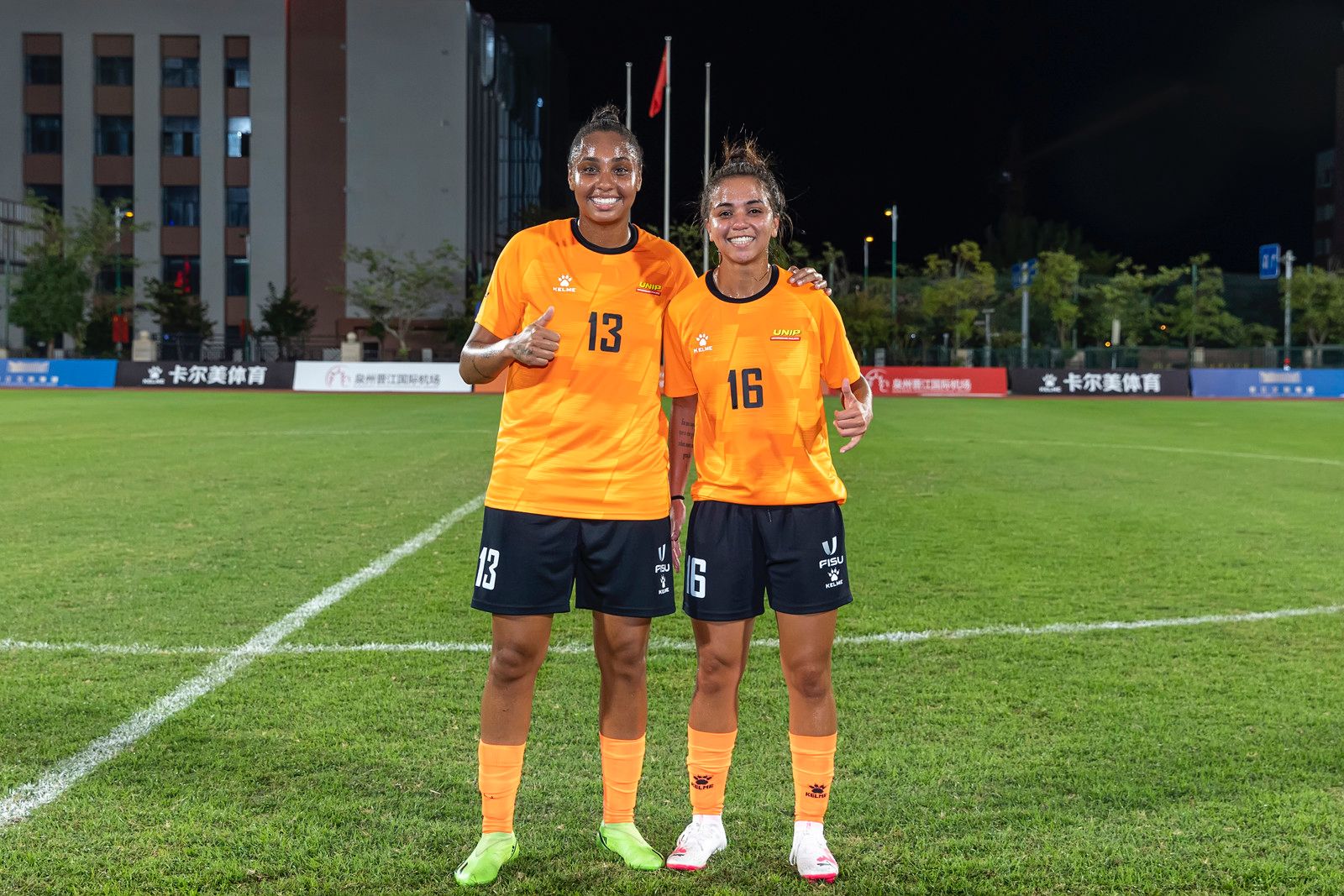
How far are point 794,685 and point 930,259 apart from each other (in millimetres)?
62591

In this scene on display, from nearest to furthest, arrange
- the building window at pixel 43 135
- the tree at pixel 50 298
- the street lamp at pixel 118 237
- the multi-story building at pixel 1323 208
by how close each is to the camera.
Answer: the tree at pixel 50 298 → the street lamp at pixel 118 237 → the building window at pixel 43 135 → the multi-story building at pixel 1323 208

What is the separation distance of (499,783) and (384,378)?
32281 millimetres

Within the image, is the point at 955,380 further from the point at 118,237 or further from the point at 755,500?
the point at 118,237

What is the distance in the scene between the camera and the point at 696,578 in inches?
129

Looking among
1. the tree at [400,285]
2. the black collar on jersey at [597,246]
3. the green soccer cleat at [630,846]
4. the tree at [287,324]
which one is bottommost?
the green soccer cleat at [630,846]

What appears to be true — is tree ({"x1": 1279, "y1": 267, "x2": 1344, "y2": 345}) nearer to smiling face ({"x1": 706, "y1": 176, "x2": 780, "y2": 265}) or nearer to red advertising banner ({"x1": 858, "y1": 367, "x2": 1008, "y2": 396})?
red advertising banner ({"x1": 858, "y1": 367, "x2": 1008, "y2": 396})

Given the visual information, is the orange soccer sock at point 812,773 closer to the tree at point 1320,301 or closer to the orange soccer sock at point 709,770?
the orange soccer sock at point 709,770

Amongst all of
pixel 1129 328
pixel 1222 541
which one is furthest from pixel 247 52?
pixel 1222 541

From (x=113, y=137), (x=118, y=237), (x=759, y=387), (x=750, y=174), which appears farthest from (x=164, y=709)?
(x=113, y=137)

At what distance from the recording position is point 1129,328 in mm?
64250

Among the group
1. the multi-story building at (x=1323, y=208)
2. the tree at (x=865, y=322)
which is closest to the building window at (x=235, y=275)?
the tree at (x=865, y=322)

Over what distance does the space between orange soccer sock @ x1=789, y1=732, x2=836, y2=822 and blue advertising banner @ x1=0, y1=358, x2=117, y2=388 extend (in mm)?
38046

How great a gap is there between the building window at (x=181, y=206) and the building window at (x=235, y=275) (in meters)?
2.39

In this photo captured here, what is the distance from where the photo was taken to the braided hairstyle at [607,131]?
132 inches
